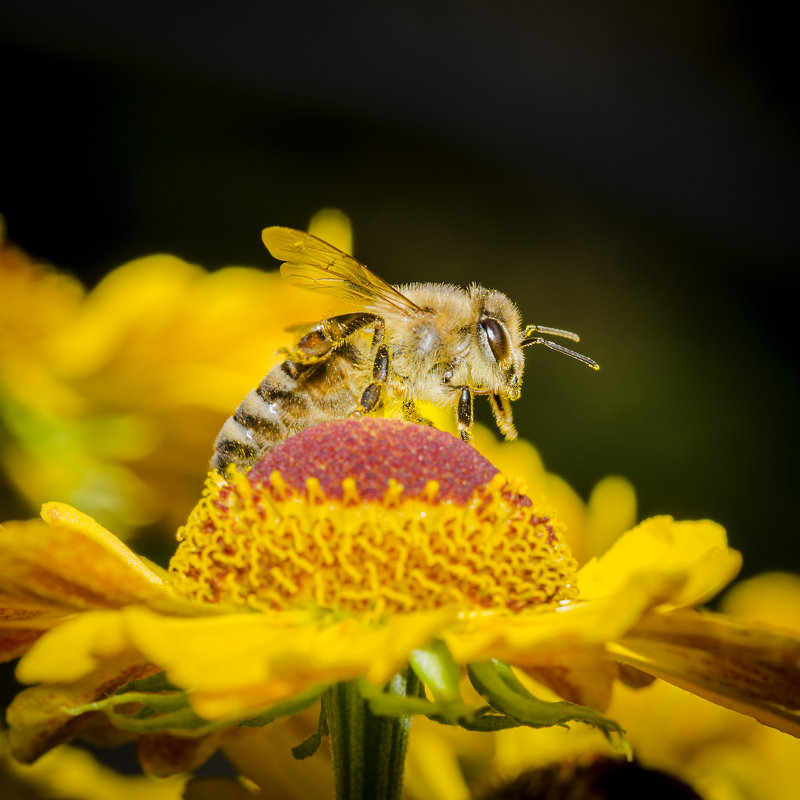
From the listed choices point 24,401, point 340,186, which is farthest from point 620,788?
point 340,186

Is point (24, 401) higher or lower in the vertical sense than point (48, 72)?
lower

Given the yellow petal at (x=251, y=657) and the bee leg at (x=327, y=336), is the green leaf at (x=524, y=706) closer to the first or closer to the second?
the yellow petal at (x=251, y=657)

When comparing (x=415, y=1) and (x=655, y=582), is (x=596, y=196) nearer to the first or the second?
(x=415, y=1)

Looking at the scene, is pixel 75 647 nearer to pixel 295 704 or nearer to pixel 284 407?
pixel 295 704

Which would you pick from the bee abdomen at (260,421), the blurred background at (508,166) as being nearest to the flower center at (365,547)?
the bee abdomen at (260,421)

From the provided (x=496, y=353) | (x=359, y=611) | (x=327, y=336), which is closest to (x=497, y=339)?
(x=496, y=353)

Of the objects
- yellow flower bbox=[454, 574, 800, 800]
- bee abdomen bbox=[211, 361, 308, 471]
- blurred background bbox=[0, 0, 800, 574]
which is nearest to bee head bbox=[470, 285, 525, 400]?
bee abdomen bbox=[211, 361, 308, 471]

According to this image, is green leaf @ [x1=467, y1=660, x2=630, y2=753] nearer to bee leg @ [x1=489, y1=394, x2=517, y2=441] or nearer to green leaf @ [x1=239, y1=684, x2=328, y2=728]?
green leaf @ [x1=239, y1=684, x2=328, y2=728]
